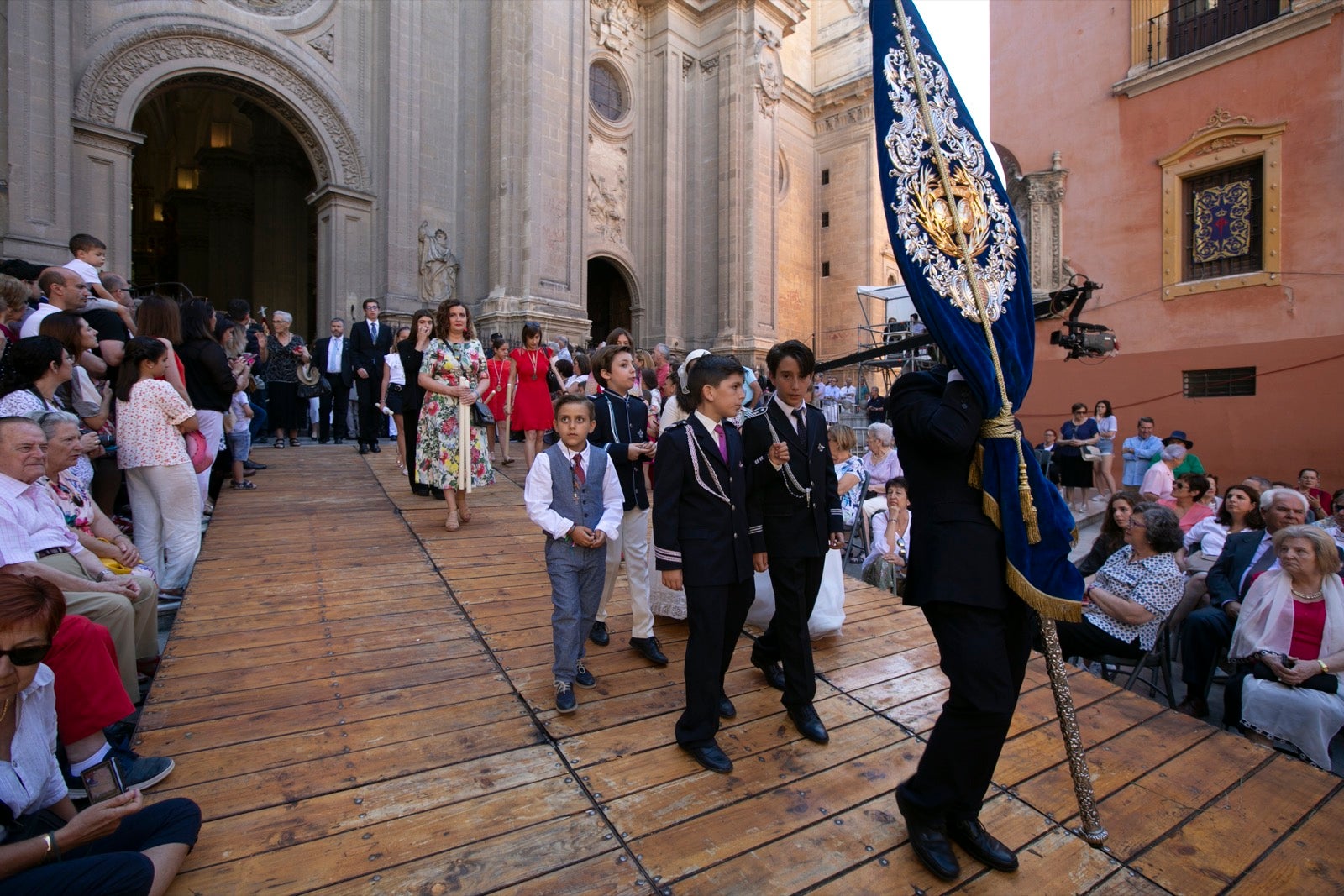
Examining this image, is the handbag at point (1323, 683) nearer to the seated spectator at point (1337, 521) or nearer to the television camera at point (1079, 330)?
the seated spectator at point (1337, 521)

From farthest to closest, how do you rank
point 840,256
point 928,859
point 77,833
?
point 840,256
point 928,859
point 77,833

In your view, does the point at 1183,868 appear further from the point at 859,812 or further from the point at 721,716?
the point at 721,716

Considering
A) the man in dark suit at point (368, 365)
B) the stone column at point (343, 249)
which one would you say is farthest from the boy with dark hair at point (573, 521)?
the stone column at point (343, 249)

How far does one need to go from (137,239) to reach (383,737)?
24.3 metres

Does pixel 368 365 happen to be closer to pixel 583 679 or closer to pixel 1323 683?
pixel 583 679

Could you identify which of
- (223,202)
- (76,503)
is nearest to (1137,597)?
(76,503)

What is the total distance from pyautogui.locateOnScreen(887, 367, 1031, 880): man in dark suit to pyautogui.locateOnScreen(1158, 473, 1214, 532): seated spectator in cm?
599

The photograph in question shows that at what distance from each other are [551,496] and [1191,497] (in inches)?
276

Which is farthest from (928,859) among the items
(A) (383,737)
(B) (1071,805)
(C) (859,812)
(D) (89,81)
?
(D) (89,81)

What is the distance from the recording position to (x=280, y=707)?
322 centimetres

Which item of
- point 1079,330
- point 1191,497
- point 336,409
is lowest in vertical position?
point 1191,497

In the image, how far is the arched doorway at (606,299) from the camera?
21.5 m

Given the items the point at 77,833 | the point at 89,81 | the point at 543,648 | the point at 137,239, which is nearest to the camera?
the point at 77,833

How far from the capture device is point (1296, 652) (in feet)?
13.0
